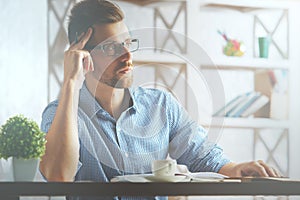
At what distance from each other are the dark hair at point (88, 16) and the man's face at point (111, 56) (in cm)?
2

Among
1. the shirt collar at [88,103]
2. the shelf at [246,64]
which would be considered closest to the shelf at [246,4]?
the shelf at [246,64]

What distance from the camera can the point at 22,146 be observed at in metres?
1.87

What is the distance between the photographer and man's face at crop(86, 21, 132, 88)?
2.21 m

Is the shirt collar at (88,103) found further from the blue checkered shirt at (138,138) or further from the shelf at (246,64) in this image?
the shelf at (246,64)

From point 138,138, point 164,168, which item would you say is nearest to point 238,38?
point 138,138

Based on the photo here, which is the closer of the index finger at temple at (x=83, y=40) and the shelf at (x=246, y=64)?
the index finger at temple at (x=83, y=40)

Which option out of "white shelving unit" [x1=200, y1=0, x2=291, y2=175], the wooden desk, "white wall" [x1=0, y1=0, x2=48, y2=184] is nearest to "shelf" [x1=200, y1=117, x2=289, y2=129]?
"white shelving unit" [x1=200, y1=0, x2=291, y2=175]

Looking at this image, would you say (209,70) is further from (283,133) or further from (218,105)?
(283,133)

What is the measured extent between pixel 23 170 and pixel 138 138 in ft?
1.61

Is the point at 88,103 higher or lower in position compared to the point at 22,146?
higher

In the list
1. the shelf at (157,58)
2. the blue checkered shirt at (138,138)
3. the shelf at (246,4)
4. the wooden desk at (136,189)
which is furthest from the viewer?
the shelf at (246,4)

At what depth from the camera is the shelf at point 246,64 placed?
2.34 meters

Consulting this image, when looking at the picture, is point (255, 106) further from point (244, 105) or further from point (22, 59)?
point (22, 59)

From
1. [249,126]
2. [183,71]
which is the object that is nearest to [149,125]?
[183,71]
